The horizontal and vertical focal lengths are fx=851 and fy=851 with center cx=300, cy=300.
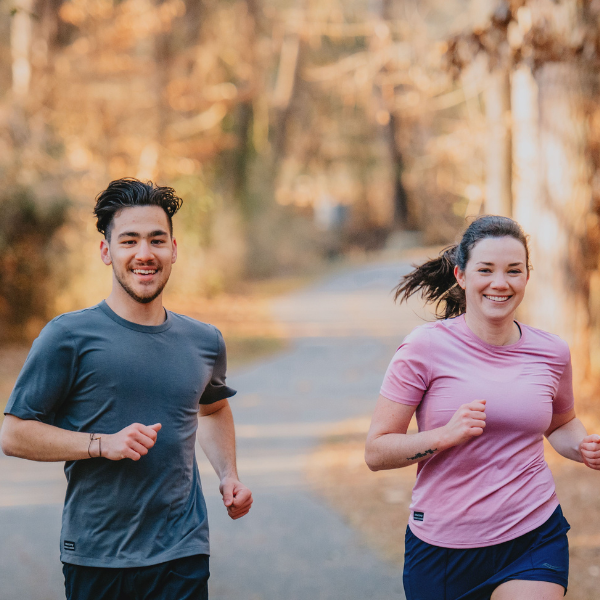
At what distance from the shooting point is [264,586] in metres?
4.96

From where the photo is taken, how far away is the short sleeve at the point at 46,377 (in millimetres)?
2568

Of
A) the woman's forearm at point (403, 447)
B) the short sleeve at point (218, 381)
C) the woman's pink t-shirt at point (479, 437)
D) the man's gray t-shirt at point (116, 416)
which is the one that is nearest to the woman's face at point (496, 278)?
the woman's pink t-shirt at point (479, 437)

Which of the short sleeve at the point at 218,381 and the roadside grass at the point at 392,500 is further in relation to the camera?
the roadside grass at the point at 392,500

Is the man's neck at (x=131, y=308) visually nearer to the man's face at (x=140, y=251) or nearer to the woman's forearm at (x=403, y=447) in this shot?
the man's face at (x=140, y=251)

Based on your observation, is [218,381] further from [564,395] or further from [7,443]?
[564,395]

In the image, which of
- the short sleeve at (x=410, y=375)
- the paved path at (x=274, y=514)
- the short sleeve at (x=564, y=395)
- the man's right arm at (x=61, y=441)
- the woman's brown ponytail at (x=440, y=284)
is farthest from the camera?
the paved path at (x=274, y=514)

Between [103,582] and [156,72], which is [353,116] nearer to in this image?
[156,72]

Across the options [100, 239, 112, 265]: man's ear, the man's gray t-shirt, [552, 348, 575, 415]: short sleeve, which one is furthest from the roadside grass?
[100, 239, 112, 265]: man's ear

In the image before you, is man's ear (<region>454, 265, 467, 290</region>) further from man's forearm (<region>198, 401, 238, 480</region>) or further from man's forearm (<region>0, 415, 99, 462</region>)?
man's forearm (<region>0, 415, 99, 462</region>)

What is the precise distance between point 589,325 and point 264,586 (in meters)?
4.64

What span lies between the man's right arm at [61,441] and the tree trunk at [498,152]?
22.9ft

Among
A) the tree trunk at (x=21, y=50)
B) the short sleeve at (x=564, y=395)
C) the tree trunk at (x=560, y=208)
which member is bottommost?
the short sleeve at (x=564, y=395)

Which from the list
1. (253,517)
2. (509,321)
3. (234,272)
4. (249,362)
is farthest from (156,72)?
(509,321)

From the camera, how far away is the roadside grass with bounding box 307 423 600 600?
5.27 meters
